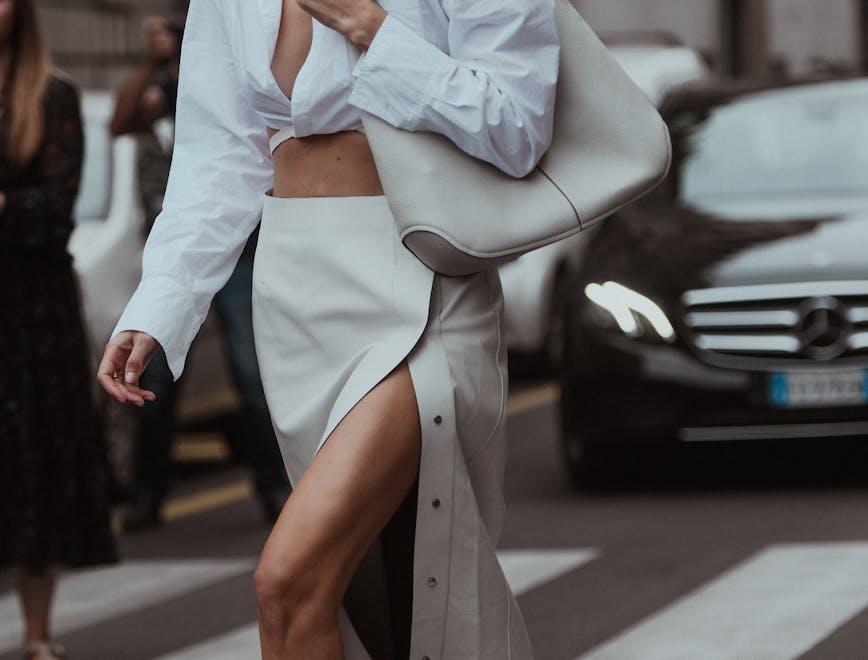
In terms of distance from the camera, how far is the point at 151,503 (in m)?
8.32

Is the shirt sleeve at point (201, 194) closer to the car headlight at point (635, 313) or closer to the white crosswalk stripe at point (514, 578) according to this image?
the white crosswalk stripe at point (514, 578)

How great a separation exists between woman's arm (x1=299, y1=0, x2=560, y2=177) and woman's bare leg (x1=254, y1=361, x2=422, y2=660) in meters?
0.40

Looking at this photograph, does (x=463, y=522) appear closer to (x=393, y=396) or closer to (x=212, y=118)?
(x=393, y=396)

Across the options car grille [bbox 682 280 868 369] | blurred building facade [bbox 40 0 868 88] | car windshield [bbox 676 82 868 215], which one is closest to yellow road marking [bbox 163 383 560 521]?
car grille [bbox 682 280 868 369]

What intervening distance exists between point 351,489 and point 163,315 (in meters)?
0.52

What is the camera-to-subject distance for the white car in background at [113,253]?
8539 millimetres

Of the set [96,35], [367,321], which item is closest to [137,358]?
[367,321]

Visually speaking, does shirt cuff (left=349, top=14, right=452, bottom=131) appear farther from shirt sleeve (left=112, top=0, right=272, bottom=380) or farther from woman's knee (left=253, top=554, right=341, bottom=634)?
woman's knee (left=253, top=554, right=341, bottom=634)

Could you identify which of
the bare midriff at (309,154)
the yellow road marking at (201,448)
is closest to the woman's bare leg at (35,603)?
the bare midriff at (309,154)

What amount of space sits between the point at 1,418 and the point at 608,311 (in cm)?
301

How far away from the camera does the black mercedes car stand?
7922 mm

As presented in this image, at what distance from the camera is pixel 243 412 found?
8.11 m

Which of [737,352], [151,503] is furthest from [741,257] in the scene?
[151,503]

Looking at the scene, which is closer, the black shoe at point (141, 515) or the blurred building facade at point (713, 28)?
the black shoe at point (141, 515)
